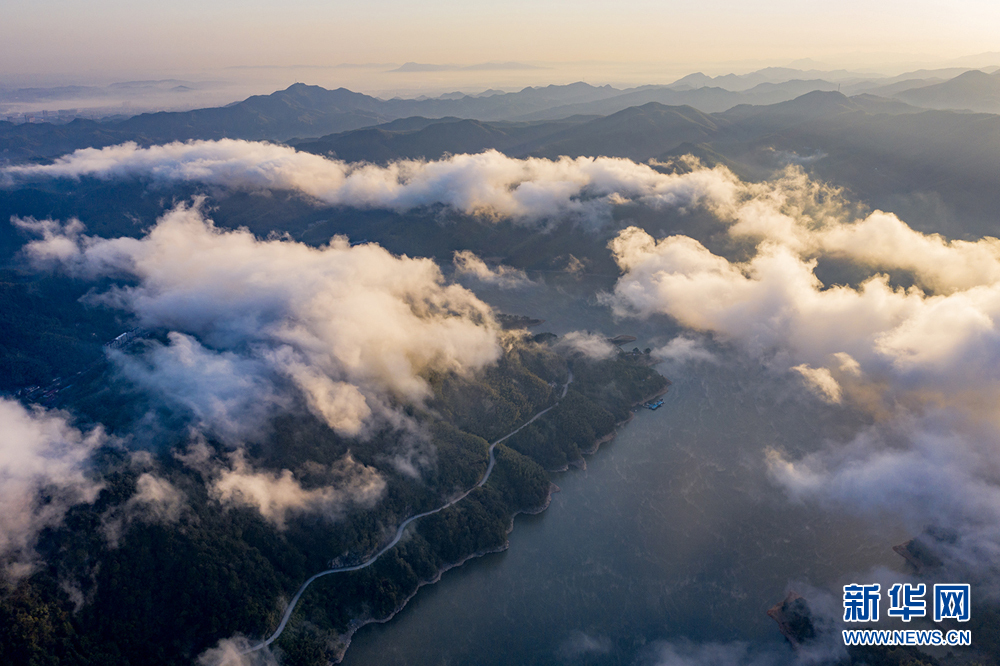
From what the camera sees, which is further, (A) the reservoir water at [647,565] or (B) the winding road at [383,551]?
(A) the reservoir water at [647,565]

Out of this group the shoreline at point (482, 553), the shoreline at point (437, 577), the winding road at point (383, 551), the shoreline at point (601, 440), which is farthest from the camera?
the shoreline at point (601, 440)

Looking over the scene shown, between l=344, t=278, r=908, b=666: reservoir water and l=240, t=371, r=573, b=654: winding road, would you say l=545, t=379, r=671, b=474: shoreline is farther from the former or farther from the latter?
l=240, t=371, r=573, b=654: winding road

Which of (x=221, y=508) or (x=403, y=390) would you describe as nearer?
(x=221, y=508)

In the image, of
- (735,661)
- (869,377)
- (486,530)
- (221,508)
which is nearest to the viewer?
(735,661)

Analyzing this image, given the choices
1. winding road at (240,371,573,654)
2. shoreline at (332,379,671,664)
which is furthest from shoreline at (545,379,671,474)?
winding road at (240,371,573,654)

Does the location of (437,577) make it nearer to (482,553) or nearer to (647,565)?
(482,553)

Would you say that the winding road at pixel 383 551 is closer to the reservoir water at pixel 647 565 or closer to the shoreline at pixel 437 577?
the shoreline at pixel 437 577

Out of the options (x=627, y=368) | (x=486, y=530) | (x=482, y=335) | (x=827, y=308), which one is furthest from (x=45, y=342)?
(x=827, y=308)

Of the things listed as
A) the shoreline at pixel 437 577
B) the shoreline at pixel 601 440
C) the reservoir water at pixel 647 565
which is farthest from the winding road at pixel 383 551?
the shoreline at pixel 601 440

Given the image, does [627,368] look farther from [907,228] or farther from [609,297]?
[907,228]
